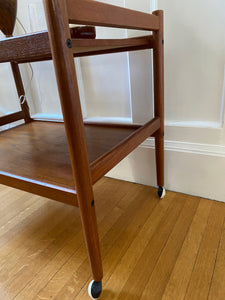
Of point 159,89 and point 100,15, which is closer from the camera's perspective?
point 100,15

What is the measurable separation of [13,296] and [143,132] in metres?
0.61

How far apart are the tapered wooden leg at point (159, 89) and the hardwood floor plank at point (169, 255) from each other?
151 millimetres

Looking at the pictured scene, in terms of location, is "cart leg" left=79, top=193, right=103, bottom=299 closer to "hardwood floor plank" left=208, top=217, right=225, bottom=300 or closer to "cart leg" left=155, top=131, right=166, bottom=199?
"hardwood floor plank" left=208, top=217, right=225, bottom=300

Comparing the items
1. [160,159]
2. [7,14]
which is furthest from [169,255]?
[7,14]

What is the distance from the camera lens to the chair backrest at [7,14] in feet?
2.08

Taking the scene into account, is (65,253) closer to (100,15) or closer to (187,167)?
(187,167)

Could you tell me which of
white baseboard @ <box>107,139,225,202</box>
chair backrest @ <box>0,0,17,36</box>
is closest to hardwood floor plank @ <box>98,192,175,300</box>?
white baseboard @ <box>107,139,225,202</box>

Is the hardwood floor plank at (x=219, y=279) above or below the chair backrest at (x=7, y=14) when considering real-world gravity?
below

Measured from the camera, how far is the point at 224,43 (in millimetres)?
747

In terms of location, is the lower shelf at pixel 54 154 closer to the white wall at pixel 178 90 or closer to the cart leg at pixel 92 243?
the cart leg at pixel 92 243

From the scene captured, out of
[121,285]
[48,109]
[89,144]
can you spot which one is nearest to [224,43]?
[89,144]

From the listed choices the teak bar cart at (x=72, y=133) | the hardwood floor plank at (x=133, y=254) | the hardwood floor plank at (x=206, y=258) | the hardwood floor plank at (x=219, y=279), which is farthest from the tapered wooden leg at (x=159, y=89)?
the hardwood floor plank at (x=219, y=279)

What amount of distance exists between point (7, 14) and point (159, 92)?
534 millimetres

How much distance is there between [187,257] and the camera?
2.28 ft
